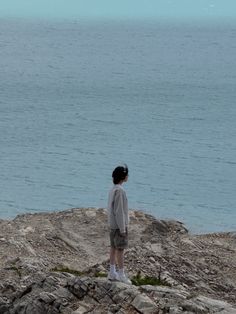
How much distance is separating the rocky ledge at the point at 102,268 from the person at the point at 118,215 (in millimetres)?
646

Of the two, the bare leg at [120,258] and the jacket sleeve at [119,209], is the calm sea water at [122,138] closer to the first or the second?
the bare leg at [120,258]

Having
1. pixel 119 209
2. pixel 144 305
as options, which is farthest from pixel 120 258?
pixel 144 305

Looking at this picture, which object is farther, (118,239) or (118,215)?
(118,239)

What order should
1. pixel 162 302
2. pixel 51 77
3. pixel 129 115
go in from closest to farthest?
pixel 162 302 < pixel 129 115 < pixel 51 77

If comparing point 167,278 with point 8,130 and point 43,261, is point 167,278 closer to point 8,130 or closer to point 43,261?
point 43,261

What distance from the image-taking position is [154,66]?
458 feet

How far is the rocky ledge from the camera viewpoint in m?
18.9

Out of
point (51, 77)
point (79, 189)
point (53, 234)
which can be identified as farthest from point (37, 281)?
point (51, 77)

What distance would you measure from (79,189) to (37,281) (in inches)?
1240

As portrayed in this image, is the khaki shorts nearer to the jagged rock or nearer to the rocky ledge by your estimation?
the rocky ledge

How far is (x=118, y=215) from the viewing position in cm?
1998

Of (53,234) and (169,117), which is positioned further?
(169,117)

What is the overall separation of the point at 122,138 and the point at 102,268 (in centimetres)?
4497

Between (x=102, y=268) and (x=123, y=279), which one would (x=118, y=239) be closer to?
(x=123, y=279)
